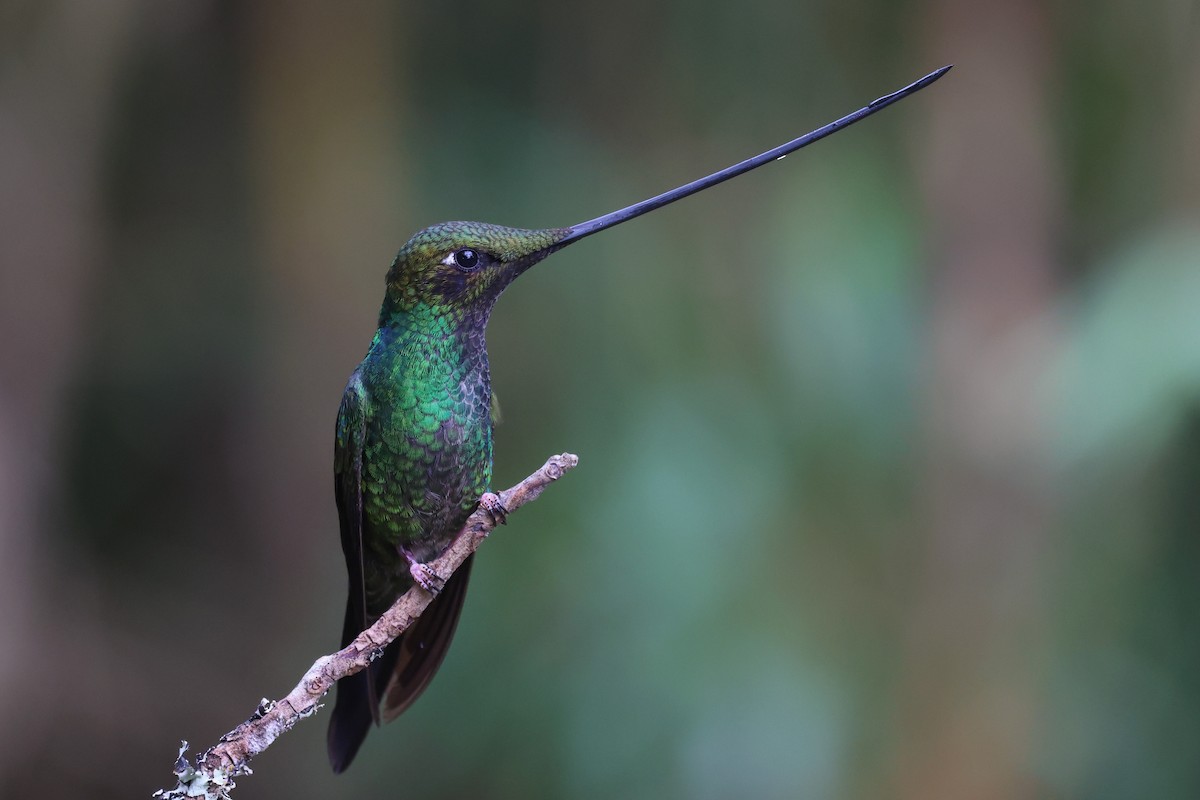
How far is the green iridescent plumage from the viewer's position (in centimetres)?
161

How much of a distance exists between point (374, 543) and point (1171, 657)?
2746 millimetres

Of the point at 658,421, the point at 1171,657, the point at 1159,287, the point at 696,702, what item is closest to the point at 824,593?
the point at 696,702

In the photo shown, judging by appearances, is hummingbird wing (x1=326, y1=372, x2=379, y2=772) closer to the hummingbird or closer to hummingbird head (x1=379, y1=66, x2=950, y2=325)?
the hummingbird

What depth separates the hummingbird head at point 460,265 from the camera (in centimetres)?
160

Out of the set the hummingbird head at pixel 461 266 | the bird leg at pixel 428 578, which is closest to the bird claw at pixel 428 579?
the bird leg at pixel 428 578

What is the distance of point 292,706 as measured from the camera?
1242 mm

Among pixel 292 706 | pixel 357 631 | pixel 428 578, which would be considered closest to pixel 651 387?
pixel 357 631

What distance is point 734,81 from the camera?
410 cm

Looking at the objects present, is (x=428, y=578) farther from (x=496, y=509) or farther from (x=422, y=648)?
(x=422, y=648)

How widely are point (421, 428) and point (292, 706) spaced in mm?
478


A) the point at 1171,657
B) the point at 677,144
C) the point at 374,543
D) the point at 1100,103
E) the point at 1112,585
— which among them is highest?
the point at 677,144

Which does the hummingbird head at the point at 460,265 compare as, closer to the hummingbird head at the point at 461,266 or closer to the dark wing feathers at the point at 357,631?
the hummingbird head at the point at 461,266

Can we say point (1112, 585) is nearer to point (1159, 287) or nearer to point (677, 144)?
point (1159, 287)

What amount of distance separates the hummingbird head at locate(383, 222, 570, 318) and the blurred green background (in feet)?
6.29
